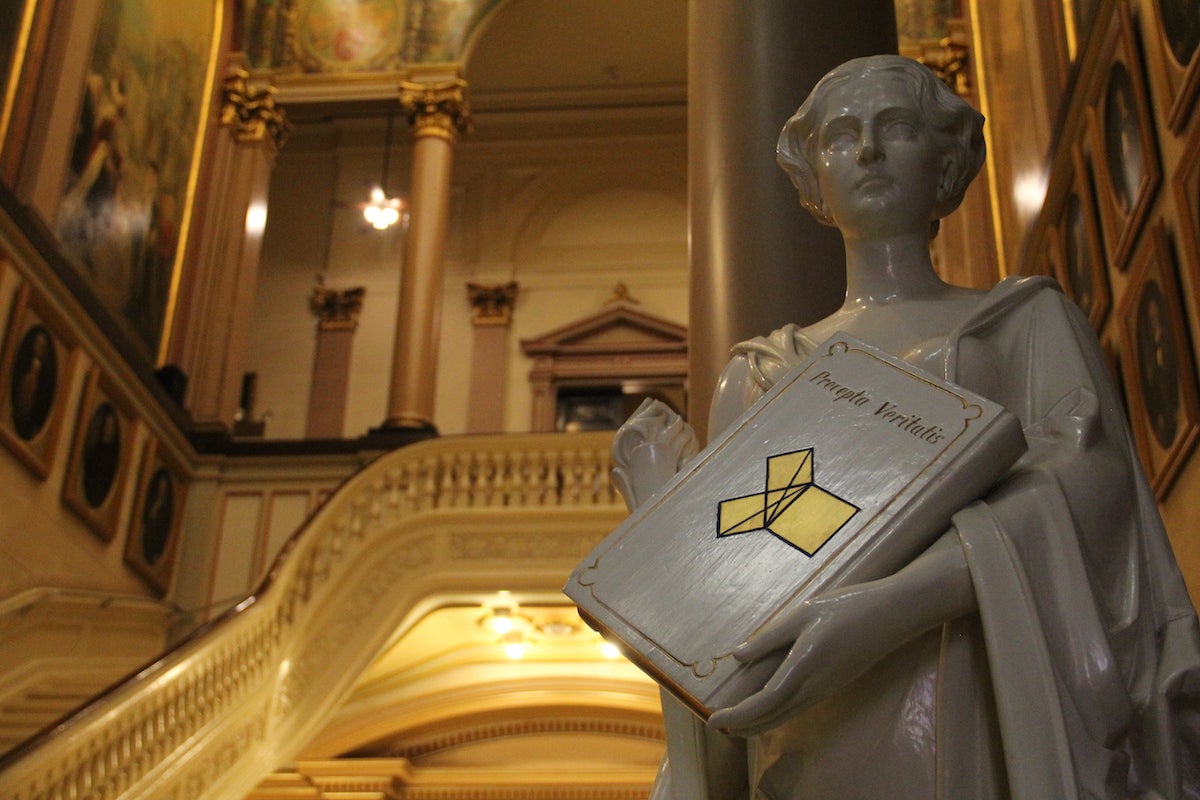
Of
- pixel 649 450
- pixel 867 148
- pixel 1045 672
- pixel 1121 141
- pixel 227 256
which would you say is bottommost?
pixel 1045 672

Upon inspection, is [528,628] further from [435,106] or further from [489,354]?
[435,106]

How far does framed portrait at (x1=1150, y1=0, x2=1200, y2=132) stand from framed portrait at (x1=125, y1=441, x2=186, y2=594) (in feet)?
27.8

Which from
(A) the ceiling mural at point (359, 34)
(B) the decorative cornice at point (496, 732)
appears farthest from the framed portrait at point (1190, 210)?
(A) the ceiling mural at point (359, 34)

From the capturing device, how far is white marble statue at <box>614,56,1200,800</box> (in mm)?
1225

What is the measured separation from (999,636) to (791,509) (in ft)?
0.75

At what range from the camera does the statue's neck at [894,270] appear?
1711mm

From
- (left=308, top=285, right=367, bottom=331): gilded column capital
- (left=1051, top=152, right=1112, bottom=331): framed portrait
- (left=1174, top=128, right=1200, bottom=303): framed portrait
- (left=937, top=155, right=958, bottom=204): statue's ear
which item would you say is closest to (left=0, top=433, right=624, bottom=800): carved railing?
(left=1051, top=152, right=1112, bottom=331): framed portrait

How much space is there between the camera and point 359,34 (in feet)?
46.0

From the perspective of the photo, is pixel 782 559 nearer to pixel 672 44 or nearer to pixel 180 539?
pixel 180 539

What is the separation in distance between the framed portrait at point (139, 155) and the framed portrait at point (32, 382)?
82 cm

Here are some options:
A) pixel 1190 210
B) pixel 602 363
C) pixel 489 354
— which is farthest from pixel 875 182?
pixel 489 354

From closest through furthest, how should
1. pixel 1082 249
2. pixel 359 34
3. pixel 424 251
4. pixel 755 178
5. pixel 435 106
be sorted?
1. pixel 755 178
2. pixel 1082 249
3. pixel 424 251
4. pixel 435 106
5. pixel 359 34

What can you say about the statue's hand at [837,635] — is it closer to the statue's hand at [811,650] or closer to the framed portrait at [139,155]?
the statue's hand at [811,650]

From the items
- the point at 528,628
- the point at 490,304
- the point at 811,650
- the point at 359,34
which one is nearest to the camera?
the point at 811,650
